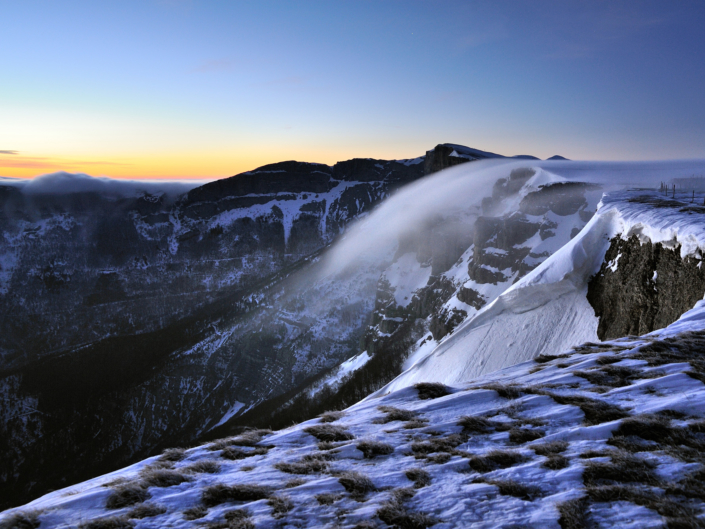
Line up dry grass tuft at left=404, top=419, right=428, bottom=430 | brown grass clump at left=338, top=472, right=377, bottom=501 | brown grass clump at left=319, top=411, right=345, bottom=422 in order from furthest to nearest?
brown grass clump at left=319, top=411, right=345, bottom=422, dry grass tuft at left=404, top=419, right=428, bottom=430, brown grass clump at left=338, top=472, right=377, bottom=501

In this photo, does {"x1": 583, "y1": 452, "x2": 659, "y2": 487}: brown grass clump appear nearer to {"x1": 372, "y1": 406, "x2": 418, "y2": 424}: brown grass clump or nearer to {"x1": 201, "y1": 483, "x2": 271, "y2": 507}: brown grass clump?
{"x1": 372, "y1": 406, "x2": 418, "y2": 424}: brown grass clump

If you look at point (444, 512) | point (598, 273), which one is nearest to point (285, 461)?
point (444, 512)

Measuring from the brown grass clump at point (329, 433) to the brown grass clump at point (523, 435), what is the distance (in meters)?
3.01

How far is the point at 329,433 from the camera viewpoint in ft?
27.1

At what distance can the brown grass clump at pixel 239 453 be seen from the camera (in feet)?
25.6

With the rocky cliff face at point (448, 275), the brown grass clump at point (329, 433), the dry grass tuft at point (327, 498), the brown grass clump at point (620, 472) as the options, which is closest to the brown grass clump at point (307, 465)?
the dry grass tuft at point (327, 498)

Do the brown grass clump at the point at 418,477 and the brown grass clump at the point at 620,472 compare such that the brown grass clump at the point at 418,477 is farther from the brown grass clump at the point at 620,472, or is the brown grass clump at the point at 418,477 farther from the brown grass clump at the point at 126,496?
the brown grass clump at the point at 126,496

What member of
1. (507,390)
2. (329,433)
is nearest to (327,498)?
(329,433)

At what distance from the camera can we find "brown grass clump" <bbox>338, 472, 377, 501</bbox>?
19.1ft

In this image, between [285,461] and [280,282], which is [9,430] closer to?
[280,282]

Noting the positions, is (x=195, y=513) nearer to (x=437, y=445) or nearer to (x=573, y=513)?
(x=437, y=445)

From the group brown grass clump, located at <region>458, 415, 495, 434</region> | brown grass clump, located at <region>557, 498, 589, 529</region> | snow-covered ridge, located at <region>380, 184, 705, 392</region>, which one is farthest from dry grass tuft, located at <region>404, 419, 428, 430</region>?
snow-covered ridge, located at <region>380, 184, 705, 392</region>

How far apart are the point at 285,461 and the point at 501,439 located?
3.87 m

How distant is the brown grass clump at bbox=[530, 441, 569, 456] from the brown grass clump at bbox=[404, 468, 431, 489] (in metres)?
1.91
